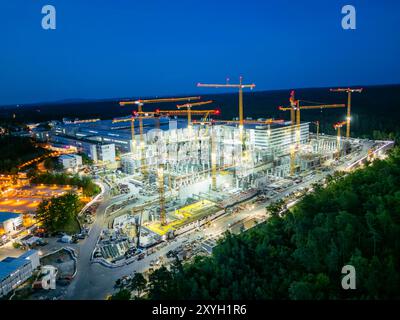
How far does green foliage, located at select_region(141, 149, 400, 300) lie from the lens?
650 centimetres

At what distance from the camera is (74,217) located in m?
16.0

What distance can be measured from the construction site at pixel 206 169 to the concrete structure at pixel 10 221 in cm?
433

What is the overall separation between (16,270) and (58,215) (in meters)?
4.22

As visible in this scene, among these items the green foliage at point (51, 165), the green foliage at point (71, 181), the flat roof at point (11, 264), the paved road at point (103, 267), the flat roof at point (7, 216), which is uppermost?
the green foliage at point (51, 165)

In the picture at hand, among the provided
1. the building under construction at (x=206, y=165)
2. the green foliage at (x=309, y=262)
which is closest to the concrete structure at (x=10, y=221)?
the building under construction at (x=206, y=165)

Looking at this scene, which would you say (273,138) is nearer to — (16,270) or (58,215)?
(58,215)

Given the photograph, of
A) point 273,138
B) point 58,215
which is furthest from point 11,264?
point 273,138

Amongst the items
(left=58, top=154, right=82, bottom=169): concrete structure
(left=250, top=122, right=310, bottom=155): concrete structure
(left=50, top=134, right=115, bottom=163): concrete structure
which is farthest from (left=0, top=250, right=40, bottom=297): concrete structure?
(left=250, top=122, right=310, bottom=155): concrete structure

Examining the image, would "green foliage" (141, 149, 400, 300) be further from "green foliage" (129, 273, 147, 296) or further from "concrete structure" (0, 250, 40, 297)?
"concrete structure" (0, 250, 40, 297)

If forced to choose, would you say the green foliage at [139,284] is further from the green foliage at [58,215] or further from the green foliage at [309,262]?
the green foliage at [58,215]

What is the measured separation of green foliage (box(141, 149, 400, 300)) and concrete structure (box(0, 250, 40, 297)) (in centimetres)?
518

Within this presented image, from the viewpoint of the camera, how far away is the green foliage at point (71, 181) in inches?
785

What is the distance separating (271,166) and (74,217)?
16021 millimetres

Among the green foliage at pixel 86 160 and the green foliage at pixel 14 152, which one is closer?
the green foliage at pixel 14 152
